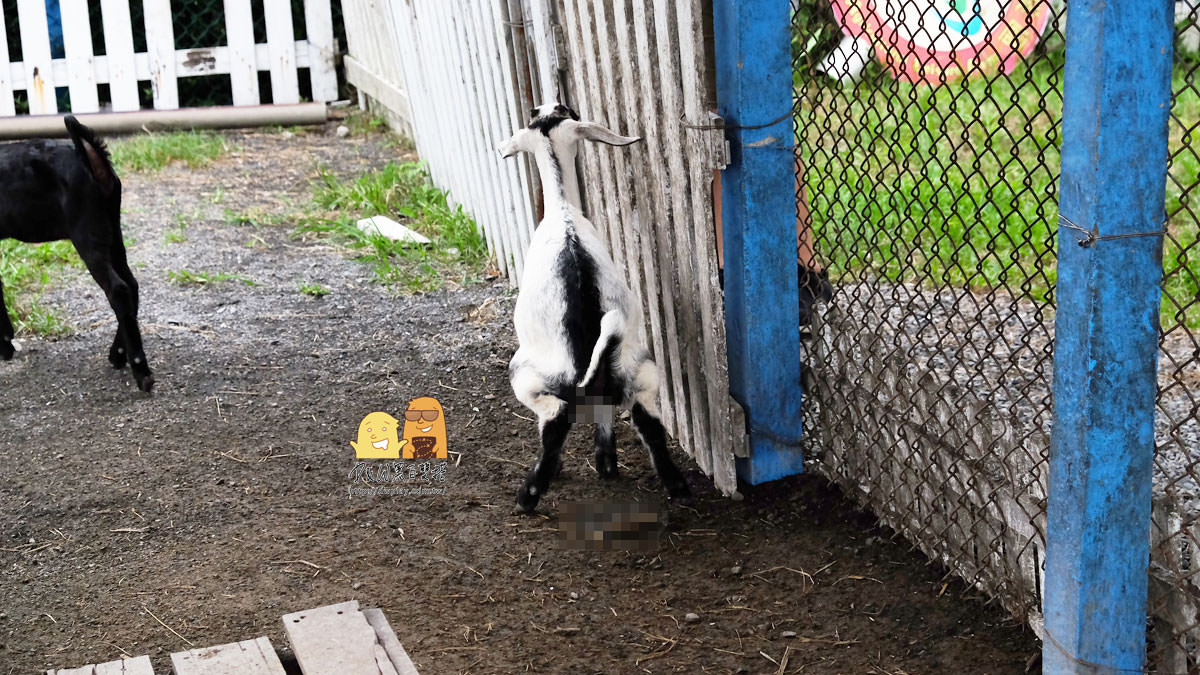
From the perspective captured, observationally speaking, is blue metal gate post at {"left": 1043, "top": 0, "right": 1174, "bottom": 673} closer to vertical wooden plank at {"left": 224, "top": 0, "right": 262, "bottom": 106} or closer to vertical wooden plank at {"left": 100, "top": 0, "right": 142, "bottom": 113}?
vertical wooden plank at {"left": 224, "top": 0, "right": 262, "bottom": 106}

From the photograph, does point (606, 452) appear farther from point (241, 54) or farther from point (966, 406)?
point (241, 54)

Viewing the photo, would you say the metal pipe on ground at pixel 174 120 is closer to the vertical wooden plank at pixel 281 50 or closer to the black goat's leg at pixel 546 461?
the vertical wooden plank at pixel 281 50

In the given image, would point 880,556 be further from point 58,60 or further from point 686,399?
point 58,60

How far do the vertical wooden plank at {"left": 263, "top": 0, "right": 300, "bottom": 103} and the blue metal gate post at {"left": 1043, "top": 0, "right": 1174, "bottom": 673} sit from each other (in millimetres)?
8908

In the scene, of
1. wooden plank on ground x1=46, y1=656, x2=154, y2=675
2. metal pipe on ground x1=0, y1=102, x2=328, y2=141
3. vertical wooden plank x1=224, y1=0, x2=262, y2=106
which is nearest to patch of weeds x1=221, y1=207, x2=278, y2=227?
metal pipe on ground x1=0, y1=102, x2=328, y2=141

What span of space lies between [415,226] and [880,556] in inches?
170

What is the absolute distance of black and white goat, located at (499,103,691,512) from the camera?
3215mm

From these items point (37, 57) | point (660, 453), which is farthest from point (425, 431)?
point (37, 57)

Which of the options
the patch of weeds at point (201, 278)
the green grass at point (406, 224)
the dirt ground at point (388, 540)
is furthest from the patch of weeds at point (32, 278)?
the green grass at point (406, 224)

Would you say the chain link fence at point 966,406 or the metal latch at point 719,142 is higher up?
the metal latch at point 719,142

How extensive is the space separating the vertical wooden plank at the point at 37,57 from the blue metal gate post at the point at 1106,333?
30.7 ft

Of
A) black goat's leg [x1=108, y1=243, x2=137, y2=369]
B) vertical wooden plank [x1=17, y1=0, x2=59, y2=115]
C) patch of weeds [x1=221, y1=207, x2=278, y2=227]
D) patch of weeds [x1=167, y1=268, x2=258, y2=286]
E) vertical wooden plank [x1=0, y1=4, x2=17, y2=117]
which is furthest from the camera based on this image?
vertical wooden plank [x1=0, y1=4, x2=17, y2=117]

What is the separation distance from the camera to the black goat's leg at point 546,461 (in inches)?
132

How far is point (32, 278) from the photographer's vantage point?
6094mm
